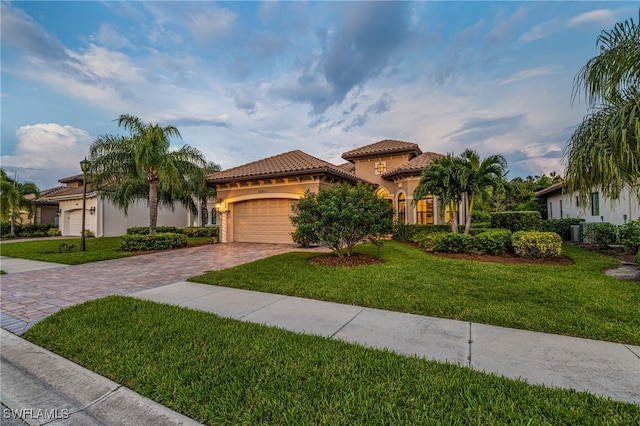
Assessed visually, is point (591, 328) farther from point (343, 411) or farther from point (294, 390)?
point (294, 390)

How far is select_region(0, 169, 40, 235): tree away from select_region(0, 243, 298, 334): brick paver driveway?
1907 centimetres

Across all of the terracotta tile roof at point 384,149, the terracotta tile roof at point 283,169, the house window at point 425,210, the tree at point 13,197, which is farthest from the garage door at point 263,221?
the tree at point 13,197

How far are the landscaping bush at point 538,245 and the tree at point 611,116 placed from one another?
9.10 ft

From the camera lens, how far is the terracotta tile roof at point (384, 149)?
706 inches

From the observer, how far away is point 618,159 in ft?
16.5

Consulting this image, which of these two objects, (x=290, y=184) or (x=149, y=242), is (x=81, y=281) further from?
(x=290, y=184)

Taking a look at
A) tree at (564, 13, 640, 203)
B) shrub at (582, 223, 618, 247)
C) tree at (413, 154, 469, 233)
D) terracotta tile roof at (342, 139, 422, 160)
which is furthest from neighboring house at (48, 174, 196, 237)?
shrub at (582, 223, 618, 247)

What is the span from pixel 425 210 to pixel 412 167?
2.77 meters

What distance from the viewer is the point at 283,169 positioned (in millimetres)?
13812

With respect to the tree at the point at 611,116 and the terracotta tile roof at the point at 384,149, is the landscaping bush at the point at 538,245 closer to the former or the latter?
the tree at the point at 611,116

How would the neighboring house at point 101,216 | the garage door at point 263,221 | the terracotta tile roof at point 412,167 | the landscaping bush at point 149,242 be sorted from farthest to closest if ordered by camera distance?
the neighboring house at point 101,216
the terracotta tile roof at point 412,167
the garage door at point 263,221
the landscaping bush at point 149,242

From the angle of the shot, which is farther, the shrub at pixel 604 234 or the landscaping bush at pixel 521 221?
the landscaping bush at pixel 521 221

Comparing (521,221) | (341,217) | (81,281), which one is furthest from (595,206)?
(81,281)

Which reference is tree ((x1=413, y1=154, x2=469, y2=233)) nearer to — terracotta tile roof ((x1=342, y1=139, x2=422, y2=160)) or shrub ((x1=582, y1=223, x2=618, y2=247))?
shrub ((x1=582, y1=223, x2=618, y2=247))
